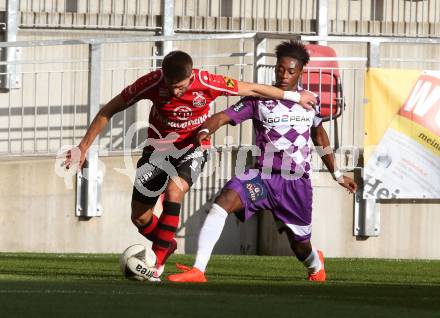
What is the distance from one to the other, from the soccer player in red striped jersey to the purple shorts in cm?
46

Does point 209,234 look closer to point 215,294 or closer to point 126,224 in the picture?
point 215,294

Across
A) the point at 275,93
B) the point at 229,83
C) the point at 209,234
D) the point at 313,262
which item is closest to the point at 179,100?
the point at 229,83

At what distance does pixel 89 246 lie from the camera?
16.1m

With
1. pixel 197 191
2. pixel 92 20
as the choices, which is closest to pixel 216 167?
pixel 197 191

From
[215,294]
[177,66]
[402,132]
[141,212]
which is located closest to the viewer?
[215,294]

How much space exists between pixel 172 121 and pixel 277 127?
850 millimetres

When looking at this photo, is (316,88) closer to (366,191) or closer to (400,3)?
(366,191)

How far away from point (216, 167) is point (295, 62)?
473cm

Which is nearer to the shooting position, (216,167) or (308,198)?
(308,198)

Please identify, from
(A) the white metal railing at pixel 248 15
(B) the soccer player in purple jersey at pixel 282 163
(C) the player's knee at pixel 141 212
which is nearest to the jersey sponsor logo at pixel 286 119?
(B) the soccer player in purple jersey at pixel 282 163

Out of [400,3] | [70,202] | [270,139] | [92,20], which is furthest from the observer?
[400,3]

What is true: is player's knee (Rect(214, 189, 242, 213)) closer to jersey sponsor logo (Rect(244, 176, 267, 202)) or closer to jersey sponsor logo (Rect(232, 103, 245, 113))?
jersey sponsor logo (Rect(244, 176, 267, 202))

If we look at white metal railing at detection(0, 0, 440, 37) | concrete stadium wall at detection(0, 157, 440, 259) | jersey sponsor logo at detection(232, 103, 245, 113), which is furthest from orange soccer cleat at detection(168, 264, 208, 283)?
white metal railing at detection(0, 0, 440, 37)

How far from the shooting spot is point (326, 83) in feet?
54.4
